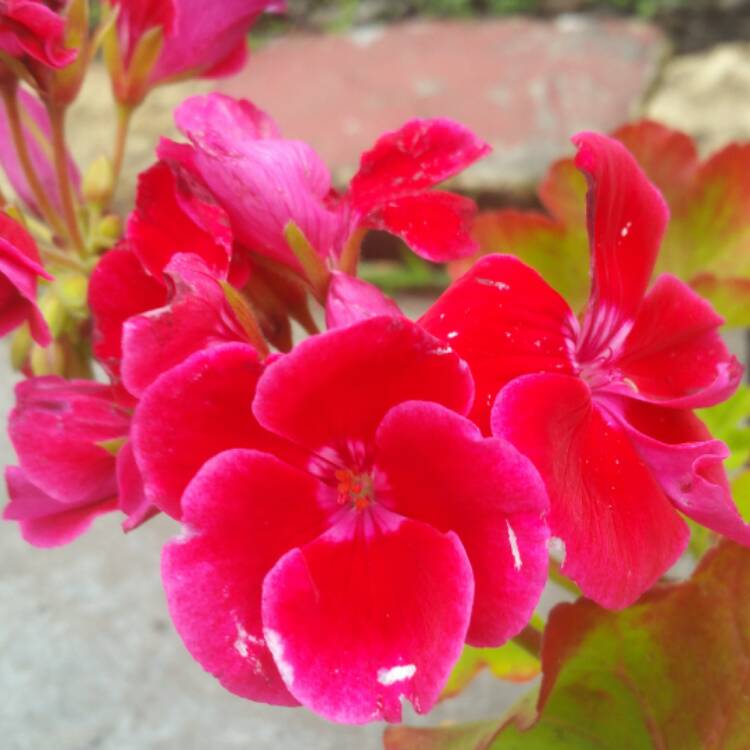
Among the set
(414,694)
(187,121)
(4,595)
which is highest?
(187,121)

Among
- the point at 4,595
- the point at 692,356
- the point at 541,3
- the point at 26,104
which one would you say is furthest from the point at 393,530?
the point at 541,3

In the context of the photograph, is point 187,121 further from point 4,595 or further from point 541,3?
point 541,3

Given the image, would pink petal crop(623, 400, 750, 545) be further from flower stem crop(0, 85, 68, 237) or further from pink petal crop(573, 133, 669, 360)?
flower stem crop(0, 85, 68, 237)

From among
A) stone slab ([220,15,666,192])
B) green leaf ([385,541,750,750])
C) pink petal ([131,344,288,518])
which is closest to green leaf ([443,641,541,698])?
green leaf ([385,541,750,750])

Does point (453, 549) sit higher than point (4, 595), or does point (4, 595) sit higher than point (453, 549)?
point (453, 549)

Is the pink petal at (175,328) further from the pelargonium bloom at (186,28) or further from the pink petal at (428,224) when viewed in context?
the pelargonium bloom at (186,28)

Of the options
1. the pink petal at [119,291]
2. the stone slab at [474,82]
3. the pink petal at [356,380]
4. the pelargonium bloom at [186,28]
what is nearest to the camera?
the pink petal at [356,380]

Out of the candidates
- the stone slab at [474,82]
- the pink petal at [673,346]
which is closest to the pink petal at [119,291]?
the pink petal at [673,346]
